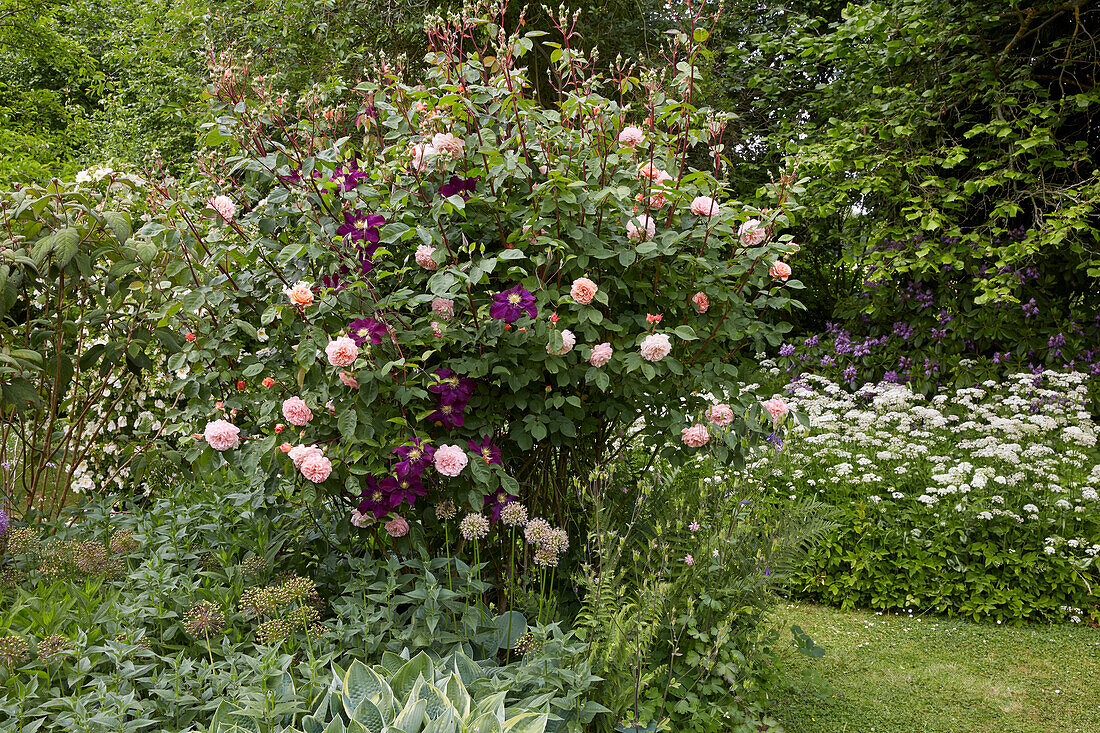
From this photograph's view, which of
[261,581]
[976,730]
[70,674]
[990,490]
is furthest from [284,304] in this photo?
[990,490]

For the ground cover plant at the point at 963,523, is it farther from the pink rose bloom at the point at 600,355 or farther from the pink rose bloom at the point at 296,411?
the pink rose bloom at the point at 296,411

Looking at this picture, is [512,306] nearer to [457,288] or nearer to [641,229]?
[457,288]

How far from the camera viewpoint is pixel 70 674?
68.3 inches

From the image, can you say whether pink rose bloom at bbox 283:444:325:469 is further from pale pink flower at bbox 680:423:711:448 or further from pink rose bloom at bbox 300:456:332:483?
pale pink flower at bbox 680:423:711:448

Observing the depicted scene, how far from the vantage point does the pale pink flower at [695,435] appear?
2232mm

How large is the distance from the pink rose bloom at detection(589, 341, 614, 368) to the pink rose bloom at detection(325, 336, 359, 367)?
0.65 metres

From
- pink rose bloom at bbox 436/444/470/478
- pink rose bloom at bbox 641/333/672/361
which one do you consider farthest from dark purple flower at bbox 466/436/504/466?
pink rose bloom at bbox 641/333/672/361

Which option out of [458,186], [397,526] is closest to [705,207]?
[458,186]

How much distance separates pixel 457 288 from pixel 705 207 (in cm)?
79

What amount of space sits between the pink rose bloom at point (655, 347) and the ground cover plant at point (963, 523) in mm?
1056

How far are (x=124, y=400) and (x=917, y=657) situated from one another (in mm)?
4154

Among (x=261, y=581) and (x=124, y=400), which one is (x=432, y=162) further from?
(x=124, y=400)

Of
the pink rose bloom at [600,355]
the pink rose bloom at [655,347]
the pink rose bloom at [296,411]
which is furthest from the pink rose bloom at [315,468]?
the pink rose bloom at [655,347]

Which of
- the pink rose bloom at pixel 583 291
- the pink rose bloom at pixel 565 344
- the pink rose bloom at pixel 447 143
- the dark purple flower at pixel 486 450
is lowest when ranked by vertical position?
the dark purple flower at pixel 486 450
